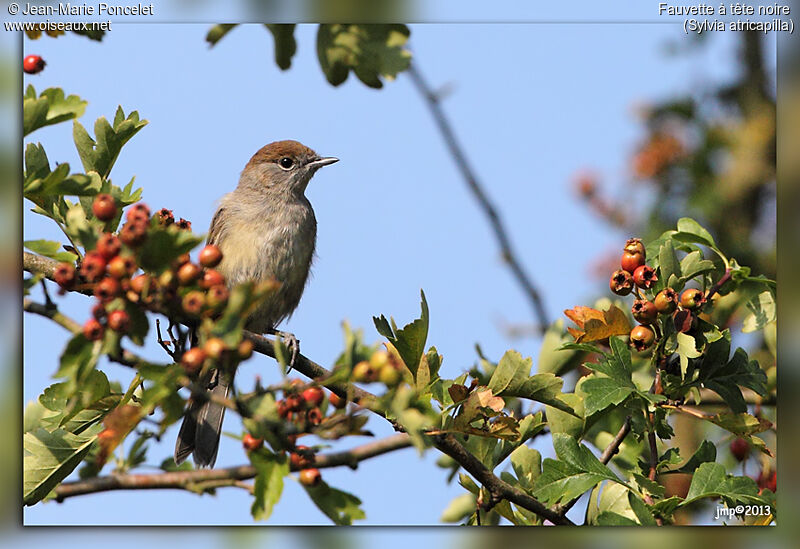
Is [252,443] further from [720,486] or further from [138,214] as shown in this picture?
[720,486]

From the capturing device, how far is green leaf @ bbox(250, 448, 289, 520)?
231 cm

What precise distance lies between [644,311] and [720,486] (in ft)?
2.14

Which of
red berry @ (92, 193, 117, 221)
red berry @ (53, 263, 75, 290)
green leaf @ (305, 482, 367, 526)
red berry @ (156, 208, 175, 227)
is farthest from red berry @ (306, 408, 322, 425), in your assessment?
red berry @ (156, 208, 175, 227)

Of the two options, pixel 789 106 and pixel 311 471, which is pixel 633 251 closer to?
pixel 789 106

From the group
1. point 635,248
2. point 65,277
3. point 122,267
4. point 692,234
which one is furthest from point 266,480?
point 692,234

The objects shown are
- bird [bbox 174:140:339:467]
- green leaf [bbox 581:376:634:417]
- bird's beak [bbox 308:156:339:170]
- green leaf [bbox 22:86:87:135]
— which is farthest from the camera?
bird's beak [bbox 308:156:339:170]

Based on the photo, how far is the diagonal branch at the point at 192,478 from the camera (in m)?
2.34

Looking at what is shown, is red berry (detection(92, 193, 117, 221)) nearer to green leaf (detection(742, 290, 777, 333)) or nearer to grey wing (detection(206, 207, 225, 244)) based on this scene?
green leaf (detection(742, 290, 777, 333))

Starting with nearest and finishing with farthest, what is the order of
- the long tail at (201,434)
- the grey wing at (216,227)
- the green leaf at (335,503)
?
the green leaf at (335,503), the long tail at (201,434), the grey wing at (216,227)

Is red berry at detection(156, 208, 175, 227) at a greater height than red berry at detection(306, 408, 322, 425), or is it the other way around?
red berry at detection(156, 208, 175, 227)

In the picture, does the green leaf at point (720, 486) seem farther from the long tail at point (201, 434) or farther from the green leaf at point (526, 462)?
the long tail at point (201, 434)

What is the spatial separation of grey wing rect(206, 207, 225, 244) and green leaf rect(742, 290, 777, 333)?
3.03m

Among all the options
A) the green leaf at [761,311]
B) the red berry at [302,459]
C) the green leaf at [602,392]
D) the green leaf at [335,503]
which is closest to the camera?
the red berry at [302,459]

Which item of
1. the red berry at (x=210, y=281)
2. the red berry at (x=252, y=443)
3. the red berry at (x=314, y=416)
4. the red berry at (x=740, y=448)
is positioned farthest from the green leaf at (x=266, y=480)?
the red berry at (x=740, y=448)
